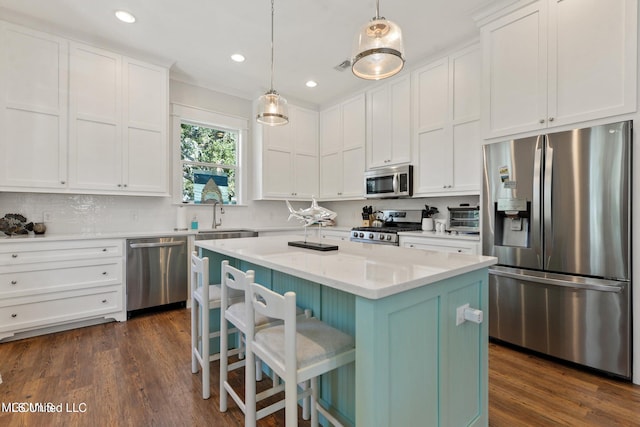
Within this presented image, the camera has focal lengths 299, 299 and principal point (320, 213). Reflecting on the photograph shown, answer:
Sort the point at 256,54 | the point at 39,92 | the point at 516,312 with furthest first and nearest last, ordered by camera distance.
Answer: the point at 256,54 → the point at 39,92 → the point at 516,312

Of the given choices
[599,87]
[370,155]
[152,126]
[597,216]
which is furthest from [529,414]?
[152,126]

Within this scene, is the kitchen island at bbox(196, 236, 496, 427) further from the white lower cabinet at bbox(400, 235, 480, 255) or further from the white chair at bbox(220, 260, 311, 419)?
the white lower cabinet at bbox(400, 235, 480, 255)

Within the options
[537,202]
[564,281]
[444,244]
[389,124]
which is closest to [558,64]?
[537,202]

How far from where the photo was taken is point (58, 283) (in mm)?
2824

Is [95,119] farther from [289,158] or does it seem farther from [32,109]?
[289,158]

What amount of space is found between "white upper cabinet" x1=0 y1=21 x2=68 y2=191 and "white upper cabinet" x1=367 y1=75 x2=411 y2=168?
11.6ft

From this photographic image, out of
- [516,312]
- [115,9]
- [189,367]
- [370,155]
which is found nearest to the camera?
[189,367]

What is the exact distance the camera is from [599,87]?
2094mm

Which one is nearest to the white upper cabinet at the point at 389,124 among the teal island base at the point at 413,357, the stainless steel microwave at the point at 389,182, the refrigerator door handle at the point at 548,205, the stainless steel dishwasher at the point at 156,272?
the stainless steel microwave at the point at 389,182

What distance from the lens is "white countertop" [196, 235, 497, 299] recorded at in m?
1.04

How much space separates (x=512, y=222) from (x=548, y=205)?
30 centimetres

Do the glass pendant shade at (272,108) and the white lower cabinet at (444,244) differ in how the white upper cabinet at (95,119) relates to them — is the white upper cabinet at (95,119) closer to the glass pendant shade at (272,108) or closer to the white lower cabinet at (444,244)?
the glass pendant shade at (272,108)

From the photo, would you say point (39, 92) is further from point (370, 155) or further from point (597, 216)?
point (597, 216)

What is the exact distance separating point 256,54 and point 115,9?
1.34m
